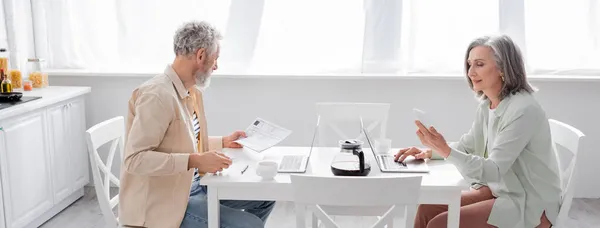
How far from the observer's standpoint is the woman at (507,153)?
225 cm

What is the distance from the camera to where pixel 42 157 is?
338cm

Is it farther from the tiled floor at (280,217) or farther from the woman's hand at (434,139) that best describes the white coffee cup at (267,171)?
the tiled floor at (280,217)

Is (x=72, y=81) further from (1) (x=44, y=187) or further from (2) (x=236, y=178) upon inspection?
(2) (x=236, y=178)

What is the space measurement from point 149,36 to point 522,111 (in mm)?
2423

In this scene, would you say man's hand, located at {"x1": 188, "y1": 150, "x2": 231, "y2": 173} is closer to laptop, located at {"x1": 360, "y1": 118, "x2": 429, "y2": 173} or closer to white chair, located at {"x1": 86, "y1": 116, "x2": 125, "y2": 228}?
white chair, located at {"x1": 86, "y1": 116, "x2": 125, "y2": 228}

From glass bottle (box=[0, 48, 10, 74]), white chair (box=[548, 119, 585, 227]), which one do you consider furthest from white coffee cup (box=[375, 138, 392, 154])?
A: glass bottle (box=[0, 48, 10, 74])

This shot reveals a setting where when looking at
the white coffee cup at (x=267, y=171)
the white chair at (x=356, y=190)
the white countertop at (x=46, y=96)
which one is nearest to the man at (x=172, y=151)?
the white coffee cup at (x=267, y=171)

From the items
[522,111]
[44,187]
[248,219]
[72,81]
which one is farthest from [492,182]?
[72,81]

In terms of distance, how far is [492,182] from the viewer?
238cm

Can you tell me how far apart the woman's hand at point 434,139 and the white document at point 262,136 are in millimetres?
538

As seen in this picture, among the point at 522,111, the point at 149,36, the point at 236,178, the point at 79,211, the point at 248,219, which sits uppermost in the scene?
the point at 149,36

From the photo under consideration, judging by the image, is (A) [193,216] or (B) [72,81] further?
(B) [72,81]

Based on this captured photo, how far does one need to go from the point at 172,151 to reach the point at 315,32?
70.7 inches

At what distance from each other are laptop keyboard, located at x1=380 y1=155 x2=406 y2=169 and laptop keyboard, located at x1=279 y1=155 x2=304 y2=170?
1.05 ft
